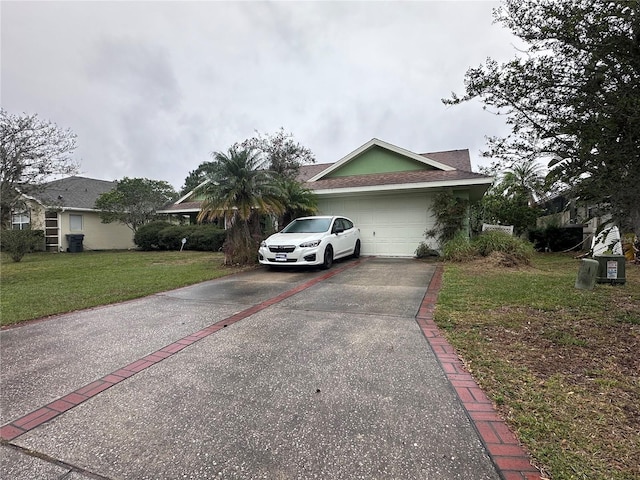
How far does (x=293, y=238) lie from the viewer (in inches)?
367

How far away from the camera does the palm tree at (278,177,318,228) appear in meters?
11.5

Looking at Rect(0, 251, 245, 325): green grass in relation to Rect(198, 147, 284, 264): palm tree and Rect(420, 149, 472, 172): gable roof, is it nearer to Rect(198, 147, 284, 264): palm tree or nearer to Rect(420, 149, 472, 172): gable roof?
Rect(198, 147, 284, 264): palm tree

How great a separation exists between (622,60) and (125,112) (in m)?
16.8

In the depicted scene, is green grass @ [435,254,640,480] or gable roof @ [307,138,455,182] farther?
gable roof @ [307,138,455,182]

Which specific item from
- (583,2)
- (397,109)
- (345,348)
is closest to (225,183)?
(345,348)

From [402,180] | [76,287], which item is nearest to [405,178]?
[402,180]

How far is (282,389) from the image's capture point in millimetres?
2738

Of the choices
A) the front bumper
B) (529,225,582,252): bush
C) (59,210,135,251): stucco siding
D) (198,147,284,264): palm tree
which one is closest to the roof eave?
(198,147,284,264): palm tree

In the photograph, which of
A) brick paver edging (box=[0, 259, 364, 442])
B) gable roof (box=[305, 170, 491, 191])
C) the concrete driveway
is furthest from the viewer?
gable roof (box=[305, 170, 491, 191])

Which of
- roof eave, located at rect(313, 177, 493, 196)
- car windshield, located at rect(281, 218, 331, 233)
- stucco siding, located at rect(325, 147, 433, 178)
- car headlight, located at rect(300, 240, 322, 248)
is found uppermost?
stucco siding, located at rect(325, 147, 433, 178)

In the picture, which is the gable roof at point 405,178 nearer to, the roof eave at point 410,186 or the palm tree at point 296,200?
the roof eave at point 410,186

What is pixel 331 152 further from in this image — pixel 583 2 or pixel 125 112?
pixel 583 2

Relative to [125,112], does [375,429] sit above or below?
below

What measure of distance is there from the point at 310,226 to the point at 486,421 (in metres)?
8.20
